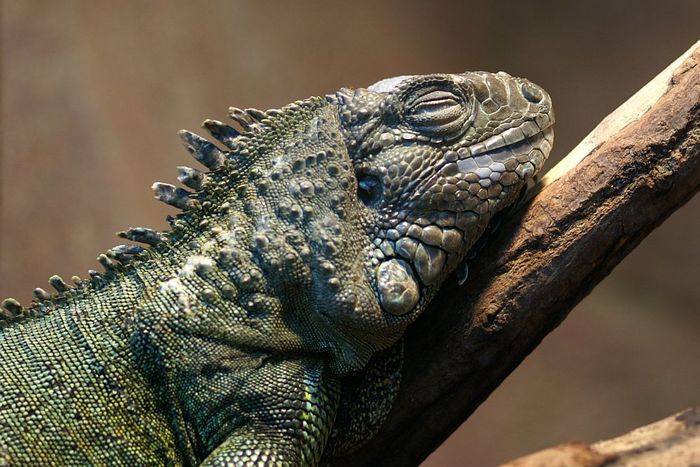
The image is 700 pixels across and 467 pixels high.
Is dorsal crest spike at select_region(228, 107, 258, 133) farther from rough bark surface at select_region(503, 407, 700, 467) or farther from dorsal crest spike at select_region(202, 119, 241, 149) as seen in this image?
rough bark surface at select_region(503, 407, 700, 467)

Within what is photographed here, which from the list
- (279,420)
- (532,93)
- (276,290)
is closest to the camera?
(279,420)

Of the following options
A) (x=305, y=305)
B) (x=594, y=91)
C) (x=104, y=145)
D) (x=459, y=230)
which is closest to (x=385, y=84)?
(x=459, y=230)

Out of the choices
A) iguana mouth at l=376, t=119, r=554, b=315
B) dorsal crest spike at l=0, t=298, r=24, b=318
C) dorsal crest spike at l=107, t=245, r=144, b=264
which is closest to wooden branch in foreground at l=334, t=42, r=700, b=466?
iguana mouth at l=376, t=119, r=554, b=315

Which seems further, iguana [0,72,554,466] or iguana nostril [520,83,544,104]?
iguana nostril [520,83,544,104]

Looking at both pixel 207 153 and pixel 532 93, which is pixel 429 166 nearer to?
pixel 532 93

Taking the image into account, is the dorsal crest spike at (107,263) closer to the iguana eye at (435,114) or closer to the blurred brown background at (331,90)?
the iguana eye at (435,114)

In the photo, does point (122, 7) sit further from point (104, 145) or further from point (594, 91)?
point (594, 91)

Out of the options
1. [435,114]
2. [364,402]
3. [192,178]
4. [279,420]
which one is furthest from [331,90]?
[279,420]
